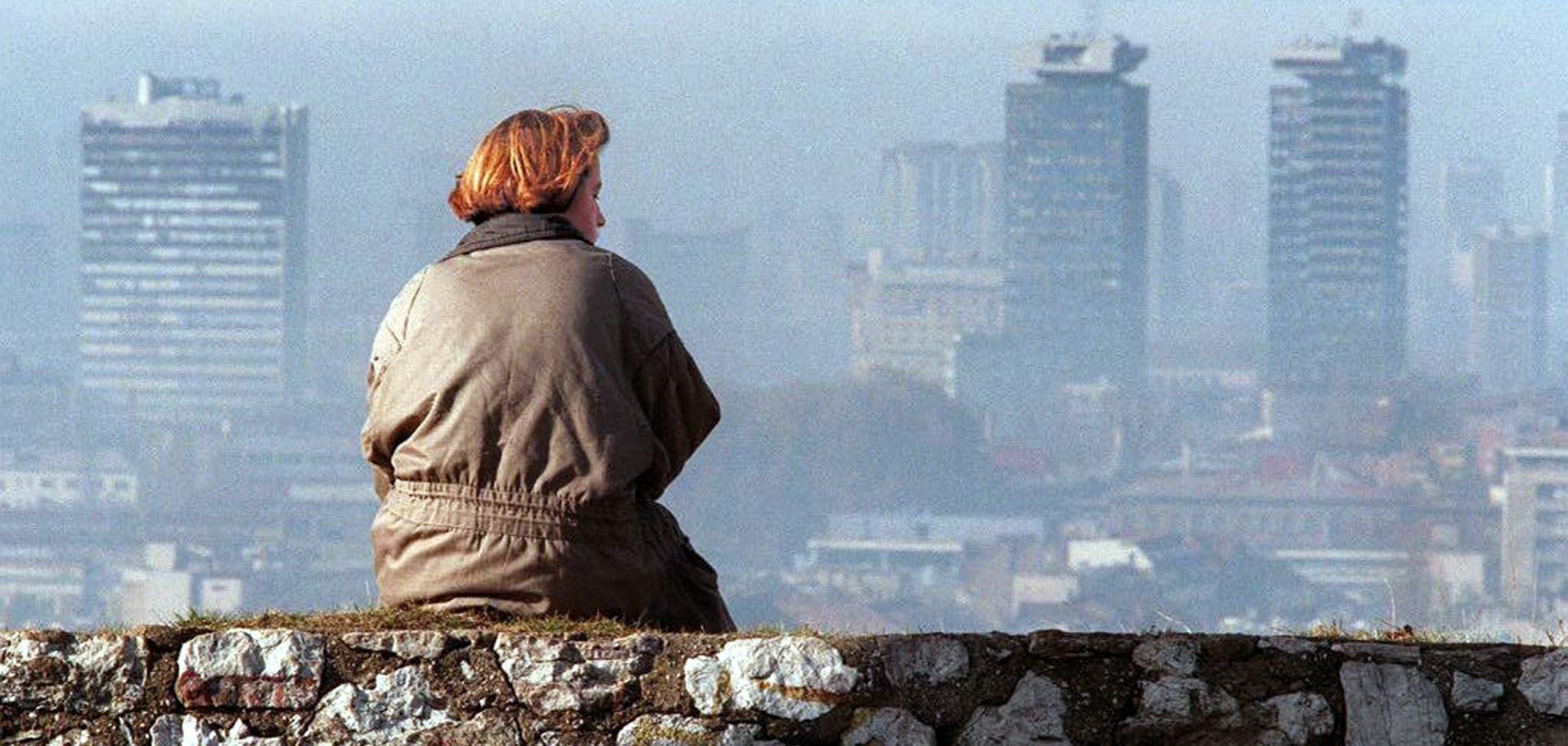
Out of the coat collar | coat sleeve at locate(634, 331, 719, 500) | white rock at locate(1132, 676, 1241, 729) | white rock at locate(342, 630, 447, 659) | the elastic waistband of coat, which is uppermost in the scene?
the coat collar

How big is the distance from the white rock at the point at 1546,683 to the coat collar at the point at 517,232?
1461 millimetres

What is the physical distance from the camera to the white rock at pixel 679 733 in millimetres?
3434

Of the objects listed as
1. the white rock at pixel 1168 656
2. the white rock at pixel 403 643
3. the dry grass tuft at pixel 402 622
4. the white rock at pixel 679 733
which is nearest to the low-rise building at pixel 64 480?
the dry grass tuft at pixel 402 622

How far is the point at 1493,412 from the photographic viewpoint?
19988 cm

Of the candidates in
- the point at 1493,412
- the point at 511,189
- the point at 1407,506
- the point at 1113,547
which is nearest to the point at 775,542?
the point at 1113,547

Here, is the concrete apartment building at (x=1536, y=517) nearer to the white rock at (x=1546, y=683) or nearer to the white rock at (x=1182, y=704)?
the white rock at (x=1546, y=683)

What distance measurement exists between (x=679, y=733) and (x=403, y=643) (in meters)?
0.37

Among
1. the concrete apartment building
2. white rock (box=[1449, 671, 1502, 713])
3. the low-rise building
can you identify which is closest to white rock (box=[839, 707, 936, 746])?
white rock (box=[1449, 671, 1502, 713])

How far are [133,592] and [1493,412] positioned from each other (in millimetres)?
99693

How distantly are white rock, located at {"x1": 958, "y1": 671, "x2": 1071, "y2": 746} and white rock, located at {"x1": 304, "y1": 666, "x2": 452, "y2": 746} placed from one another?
0.67 meters

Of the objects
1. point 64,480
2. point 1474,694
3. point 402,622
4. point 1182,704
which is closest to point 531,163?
point 402,622

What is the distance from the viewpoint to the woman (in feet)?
12.3

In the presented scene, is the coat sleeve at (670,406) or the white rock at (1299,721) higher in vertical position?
the coat sleeve at (670,406)

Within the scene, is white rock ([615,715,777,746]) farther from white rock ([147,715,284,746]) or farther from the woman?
white rock ([147,715,284,746])
